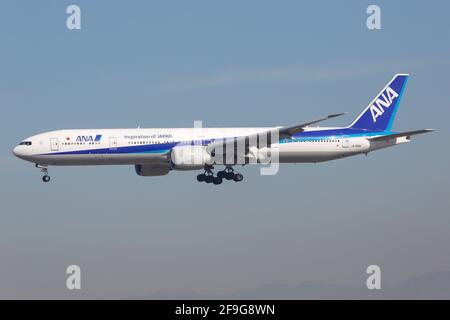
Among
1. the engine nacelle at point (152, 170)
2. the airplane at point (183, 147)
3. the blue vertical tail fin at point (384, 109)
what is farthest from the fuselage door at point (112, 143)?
the blue vertical tail fin at point (384, 109)

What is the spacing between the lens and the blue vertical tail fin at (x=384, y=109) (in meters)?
95.2

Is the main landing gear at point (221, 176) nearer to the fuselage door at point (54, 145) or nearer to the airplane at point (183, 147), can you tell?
the airplane at point (183, 147)

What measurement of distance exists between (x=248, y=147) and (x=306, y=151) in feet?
19.3

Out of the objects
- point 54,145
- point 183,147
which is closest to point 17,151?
point 54,145

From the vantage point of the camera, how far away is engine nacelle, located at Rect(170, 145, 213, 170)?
279 ft

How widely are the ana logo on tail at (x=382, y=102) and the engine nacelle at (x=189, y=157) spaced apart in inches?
748

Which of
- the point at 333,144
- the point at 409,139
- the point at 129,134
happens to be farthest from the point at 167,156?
the point at 409,139

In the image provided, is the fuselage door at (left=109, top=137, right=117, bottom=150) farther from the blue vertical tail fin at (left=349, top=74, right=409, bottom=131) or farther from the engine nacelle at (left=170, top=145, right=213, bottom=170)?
the blue vertical tail fin at (left=349, top=74, right=409, bottom=131)

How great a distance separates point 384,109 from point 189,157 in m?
22.5

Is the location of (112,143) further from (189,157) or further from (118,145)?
(189,157)

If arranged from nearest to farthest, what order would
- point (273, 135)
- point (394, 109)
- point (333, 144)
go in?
1. point (273, 135)
2. point (333, 144)
3. point (394, 109)

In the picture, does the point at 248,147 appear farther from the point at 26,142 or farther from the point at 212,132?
the point at 26,142

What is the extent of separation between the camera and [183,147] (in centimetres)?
8556

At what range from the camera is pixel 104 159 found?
287 ft
